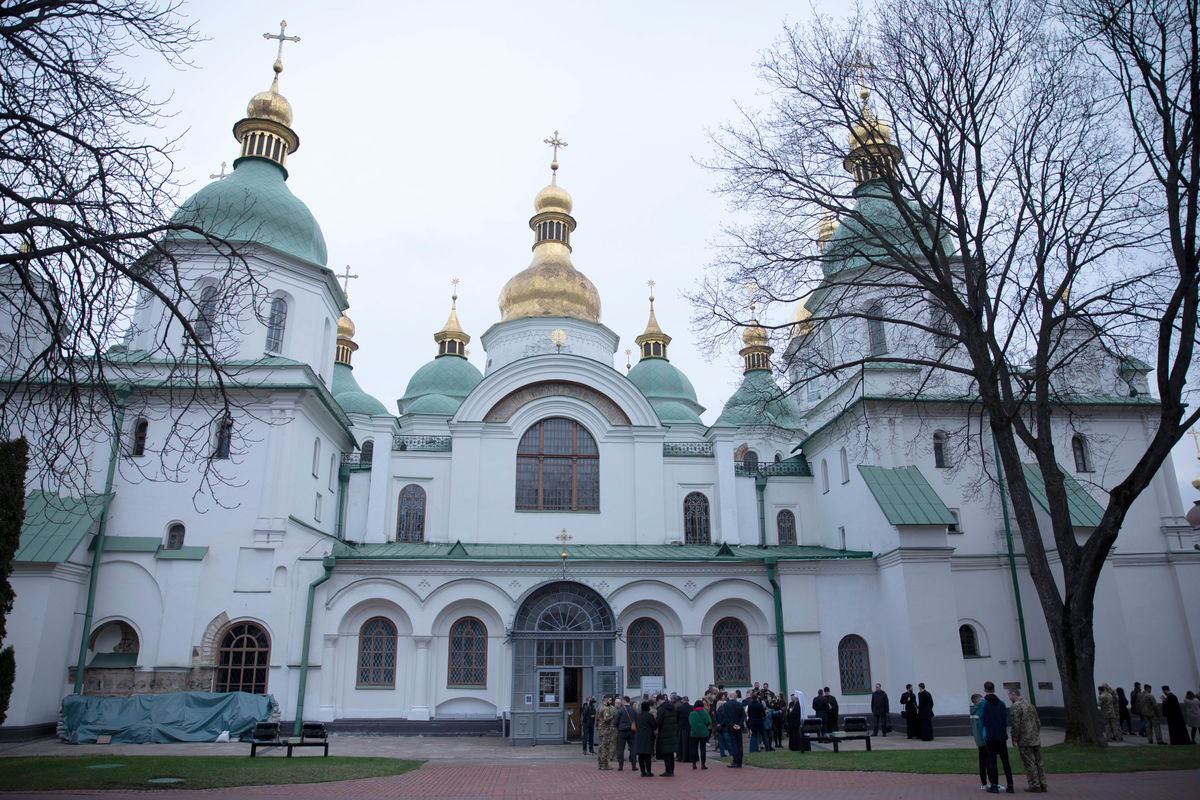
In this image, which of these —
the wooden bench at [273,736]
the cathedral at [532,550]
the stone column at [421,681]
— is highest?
the cathedral at [532,550]

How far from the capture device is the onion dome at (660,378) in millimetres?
35438

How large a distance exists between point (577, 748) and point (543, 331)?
55.8 ft

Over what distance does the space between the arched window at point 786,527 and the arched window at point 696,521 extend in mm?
2292

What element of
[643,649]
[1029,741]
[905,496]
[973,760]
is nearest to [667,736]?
[973,760]

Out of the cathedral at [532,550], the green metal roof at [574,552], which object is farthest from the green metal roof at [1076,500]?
the green metal roof at [574,552]

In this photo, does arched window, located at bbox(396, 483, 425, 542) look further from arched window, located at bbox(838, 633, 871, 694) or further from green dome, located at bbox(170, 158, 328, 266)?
arched window, located at bbox(838, 633, 871, 694)

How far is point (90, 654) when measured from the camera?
1906 centimetres

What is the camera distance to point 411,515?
80.4 feet

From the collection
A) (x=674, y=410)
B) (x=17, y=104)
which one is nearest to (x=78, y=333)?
(x=17, y=104)

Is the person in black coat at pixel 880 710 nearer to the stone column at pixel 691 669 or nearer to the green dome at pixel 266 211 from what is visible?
the stone column at pixel 691 669

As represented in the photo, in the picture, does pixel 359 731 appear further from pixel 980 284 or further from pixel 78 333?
pixel 980 284

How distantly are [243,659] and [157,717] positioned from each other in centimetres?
222

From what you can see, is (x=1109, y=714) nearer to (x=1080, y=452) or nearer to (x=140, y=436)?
(x=1080, y=452)

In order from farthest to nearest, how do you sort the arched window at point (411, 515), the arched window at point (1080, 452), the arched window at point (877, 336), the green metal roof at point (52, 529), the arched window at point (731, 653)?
the arched window at point (411, 515) < the arched window at point (877, 336) < the arched window at point (1080, 452) < the arched window at point (731, 653) < the green metal roof at point (52, 529)
